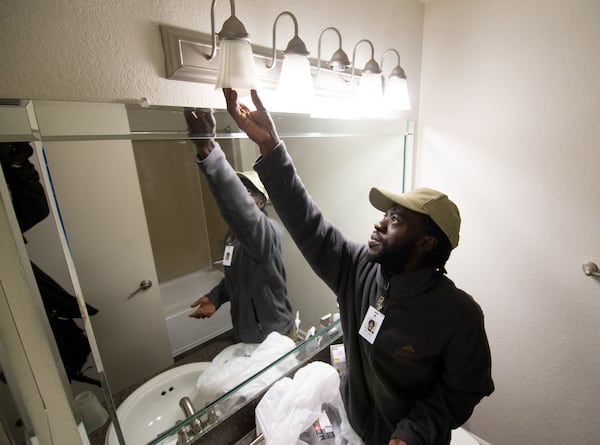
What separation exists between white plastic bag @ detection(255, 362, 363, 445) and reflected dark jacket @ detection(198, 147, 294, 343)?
16cm

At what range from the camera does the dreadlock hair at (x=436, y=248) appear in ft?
2.38

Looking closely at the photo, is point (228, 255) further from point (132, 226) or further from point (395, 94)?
point (395, 94)

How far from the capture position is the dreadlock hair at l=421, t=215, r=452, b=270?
726 mm

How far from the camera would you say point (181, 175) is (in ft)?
2.27

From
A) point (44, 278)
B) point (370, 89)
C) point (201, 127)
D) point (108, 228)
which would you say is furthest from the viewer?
point (370, 89)

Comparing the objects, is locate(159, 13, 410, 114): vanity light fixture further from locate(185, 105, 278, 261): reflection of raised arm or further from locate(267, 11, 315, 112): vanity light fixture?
locate(185, 105, 278, 261): reflection of raised arm

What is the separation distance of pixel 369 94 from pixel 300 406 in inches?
40.7

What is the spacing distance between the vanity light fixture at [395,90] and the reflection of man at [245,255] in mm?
612

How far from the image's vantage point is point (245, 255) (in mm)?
858

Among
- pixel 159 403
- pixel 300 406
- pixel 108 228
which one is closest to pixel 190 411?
pixel 159 403

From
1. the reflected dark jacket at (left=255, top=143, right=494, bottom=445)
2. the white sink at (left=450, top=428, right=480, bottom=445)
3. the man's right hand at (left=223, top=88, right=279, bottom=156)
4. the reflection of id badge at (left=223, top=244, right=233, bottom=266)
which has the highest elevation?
the man's right hand at (left=223, top=88, right=279, bottom=156)

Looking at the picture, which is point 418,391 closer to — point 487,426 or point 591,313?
point 591,313

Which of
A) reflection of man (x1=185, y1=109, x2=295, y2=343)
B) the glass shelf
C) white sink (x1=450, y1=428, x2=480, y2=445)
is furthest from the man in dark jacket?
white sink (x1=450, y1=428, x2=480, y2=445)

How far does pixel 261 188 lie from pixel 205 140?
0.22m
